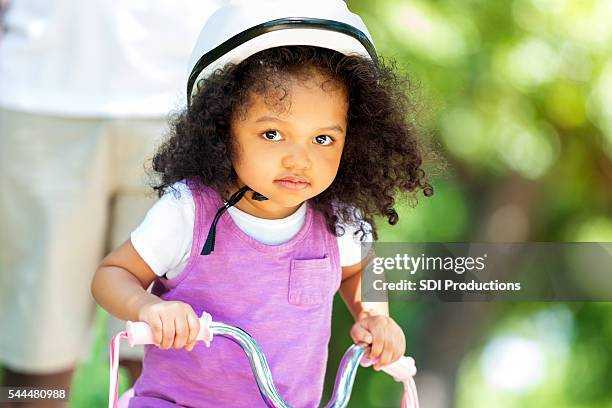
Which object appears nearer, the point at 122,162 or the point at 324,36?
the point at 324,36

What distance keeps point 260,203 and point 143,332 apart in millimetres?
365

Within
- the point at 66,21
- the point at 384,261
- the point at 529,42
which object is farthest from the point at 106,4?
the point at 529,42

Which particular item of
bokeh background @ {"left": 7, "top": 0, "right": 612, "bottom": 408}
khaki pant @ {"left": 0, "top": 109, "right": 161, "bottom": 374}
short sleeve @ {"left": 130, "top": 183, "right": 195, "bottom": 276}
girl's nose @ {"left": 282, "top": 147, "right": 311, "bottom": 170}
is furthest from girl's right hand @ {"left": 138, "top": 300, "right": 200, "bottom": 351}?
bokeh background @ {"left": 7, "top": 0, "right": 612, "bottom": 408}

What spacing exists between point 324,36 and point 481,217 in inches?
67.6

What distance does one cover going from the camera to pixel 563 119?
2891mm

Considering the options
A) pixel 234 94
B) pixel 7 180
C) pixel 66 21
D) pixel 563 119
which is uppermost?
pixel 563 119

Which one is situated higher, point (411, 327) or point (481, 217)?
point (481, 217)

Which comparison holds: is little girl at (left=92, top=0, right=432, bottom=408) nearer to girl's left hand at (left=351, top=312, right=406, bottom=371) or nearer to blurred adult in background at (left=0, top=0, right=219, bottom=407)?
girl's left hand at (left=351, top=312, right=406, bottom=371)

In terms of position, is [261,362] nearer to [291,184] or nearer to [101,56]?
[291,184]

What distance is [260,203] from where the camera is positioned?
165cm

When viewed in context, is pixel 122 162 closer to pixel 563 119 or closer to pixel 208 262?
pixel 208 262

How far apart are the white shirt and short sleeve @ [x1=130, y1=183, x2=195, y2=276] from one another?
56cm

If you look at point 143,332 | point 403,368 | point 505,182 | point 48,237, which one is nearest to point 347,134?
point 403,368

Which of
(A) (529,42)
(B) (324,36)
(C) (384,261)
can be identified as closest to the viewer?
(B) (324,36)
